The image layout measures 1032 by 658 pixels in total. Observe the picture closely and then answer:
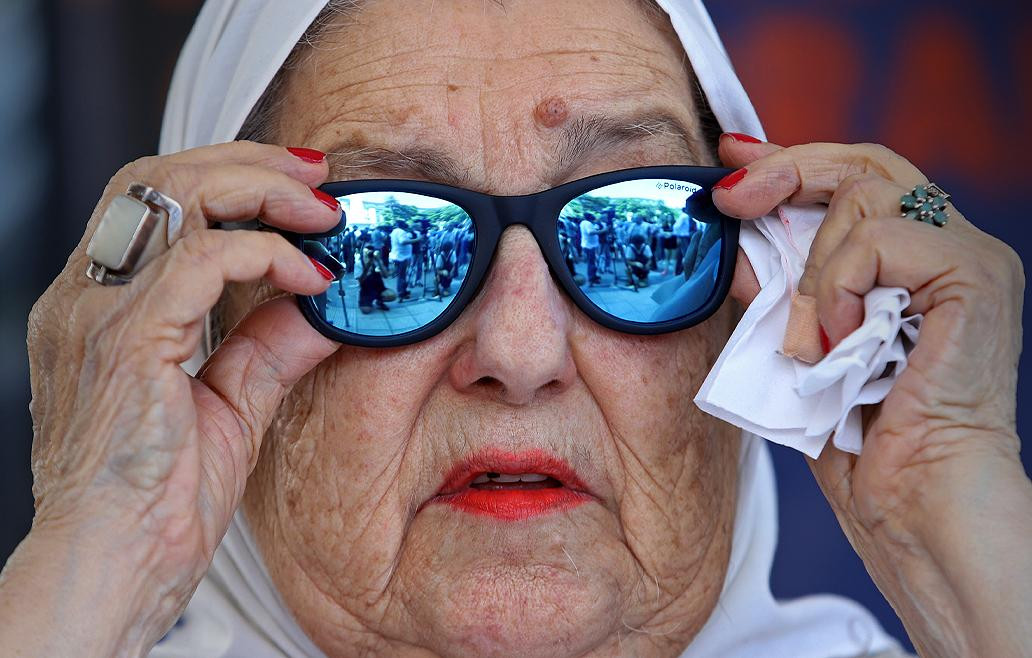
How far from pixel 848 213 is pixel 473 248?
72 cm

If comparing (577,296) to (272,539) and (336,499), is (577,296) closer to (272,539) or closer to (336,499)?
(336,499)

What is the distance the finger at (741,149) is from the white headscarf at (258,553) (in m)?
0.14

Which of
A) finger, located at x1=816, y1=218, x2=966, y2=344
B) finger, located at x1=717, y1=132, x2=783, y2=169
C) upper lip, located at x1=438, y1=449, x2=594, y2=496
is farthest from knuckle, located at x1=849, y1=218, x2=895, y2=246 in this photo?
upper lip, located at x1=438, y1=449, x2=594, y2=496

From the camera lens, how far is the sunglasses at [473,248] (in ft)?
6.72

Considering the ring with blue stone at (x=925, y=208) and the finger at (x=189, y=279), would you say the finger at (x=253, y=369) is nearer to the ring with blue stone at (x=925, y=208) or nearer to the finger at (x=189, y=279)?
the finger at (x=189, y=279)

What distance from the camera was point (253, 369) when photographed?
2.12 m

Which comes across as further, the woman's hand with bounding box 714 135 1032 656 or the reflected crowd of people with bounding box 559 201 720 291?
the reflected crowd of people with bounding box 559 201 720 291

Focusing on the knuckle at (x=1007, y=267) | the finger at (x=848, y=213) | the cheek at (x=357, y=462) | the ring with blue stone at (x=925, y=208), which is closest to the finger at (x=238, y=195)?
the cheek at (x=357, y=462)

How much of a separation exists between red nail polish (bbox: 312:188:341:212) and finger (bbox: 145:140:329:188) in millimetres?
56

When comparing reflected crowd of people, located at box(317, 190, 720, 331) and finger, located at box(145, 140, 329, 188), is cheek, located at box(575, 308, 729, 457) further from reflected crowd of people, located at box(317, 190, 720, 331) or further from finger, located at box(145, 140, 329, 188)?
finger, located at box(145, 140, 329, 188)

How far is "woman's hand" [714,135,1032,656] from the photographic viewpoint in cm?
183

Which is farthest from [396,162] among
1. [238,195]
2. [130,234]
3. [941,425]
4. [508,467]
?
[941,425]

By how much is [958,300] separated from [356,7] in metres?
1.36

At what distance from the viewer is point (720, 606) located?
2.58 meters
